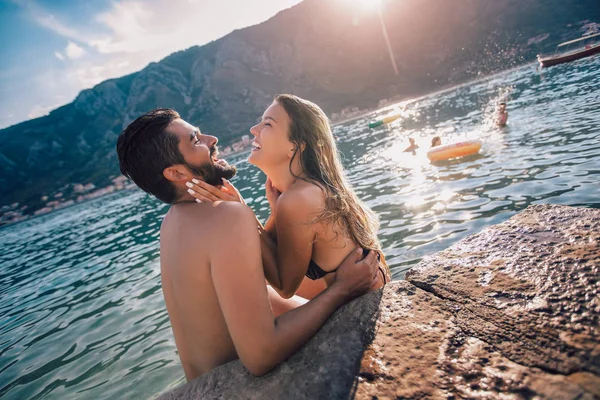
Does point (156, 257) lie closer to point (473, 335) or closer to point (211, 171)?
point (211, 171)

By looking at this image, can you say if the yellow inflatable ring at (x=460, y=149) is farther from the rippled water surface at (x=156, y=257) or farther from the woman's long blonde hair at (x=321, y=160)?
the woman's long blonde hair at (x=321, y=160)

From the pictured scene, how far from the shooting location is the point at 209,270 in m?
1.90

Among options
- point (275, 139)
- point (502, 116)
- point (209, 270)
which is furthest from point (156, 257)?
point (502, 116)

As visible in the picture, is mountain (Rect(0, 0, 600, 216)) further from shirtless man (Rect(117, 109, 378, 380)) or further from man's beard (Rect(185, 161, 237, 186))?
shirtless man (Rect(117, 109, 378, 380))

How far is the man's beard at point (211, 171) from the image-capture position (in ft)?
7.58

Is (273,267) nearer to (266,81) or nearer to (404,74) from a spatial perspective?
(404,74)

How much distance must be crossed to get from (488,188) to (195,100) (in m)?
102

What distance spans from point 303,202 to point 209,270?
2.61 ft

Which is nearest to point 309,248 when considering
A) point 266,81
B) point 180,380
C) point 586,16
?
point 180,380

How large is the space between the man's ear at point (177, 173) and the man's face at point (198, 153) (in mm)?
39

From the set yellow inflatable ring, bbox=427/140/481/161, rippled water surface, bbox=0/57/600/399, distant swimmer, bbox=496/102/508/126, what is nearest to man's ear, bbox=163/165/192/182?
rippled water surface, bbox=0/57/600/399

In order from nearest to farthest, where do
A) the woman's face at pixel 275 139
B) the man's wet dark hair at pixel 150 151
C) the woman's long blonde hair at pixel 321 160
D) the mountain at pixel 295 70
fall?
the man's wet dark hair at pixel 150 151, the woman's long blonde hair at pixel 321 160, the woman's face at pixel 275 139, the mountain at pixel 295 70

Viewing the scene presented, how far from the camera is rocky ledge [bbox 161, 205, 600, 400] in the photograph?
1.30m

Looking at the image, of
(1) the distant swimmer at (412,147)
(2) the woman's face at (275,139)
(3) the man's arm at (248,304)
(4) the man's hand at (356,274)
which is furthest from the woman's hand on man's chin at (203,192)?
(1) the distant swimmer at (412,147)
